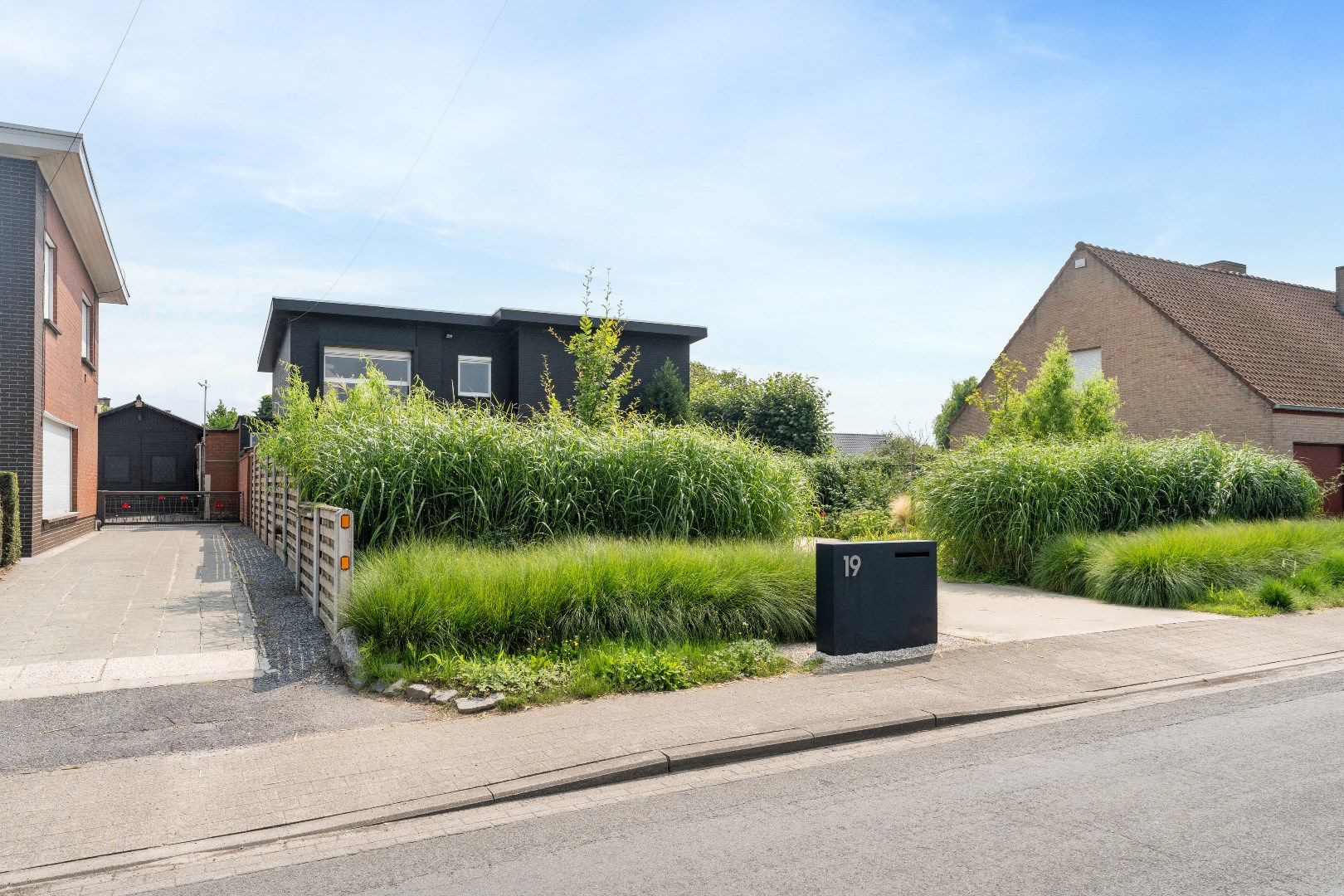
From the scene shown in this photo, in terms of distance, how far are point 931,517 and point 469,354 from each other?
15389mm

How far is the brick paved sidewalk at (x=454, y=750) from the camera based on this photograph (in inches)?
166

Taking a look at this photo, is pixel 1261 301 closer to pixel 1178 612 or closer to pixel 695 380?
pixel 1178 612

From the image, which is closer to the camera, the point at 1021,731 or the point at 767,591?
the point at 1021,731

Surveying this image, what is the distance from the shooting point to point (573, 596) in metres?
7.42

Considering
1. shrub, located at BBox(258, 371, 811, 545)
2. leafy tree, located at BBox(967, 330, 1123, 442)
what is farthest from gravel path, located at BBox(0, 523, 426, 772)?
→ leafy tree, located at BBox(967, 330, 1123, 442)

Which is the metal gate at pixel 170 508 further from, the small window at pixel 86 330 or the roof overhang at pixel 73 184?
the roof overhang at pixel 73 184

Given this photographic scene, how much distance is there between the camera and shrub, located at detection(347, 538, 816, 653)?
23.0 ft

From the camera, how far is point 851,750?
5.42 meters

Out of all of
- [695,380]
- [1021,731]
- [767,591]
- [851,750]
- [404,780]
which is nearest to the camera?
[404,780]

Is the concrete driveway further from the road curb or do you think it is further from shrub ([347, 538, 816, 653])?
the road curb

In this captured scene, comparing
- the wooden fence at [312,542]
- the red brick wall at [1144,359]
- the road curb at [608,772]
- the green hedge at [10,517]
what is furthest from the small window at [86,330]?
the red brick wall at [1144,359]

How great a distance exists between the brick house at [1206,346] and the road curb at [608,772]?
18.1 m

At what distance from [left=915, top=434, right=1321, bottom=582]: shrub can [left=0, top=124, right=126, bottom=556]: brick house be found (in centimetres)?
1334

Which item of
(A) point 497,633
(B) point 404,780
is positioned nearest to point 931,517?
(A) point 497,633
